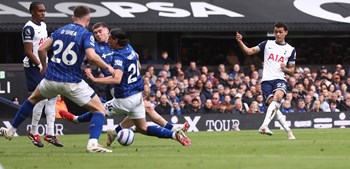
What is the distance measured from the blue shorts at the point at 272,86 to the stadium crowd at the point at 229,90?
7175 millimetres

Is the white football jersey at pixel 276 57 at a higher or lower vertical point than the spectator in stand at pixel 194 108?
higher

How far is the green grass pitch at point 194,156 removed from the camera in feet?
41.9

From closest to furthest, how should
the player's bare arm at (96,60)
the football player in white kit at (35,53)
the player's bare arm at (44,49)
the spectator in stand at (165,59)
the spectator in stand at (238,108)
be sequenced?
the player's bare arm at (96,60)
the player's bare arm at (44,49)
the football player in white kit at (35,53)
the spectator in stand at (238,108)
the spectator in stand at (165,59)

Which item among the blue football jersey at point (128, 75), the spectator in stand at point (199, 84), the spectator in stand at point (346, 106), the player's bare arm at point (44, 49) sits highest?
the player's bare arm at point (44, 49)

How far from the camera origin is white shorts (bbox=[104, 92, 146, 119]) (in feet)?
54.6

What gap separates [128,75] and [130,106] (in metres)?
0.49

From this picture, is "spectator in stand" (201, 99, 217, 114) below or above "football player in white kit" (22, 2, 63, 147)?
below

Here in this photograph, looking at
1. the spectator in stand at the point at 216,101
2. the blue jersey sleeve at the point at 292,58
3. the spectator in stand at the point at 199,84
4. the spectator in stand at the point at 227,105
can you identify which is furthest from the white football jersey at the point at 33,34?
the spectator in stand at the point at 199,84

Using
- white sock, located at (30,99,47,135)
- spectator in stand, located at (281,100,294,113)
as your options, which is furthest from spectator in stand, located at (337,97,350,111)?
white sock, located at (30,99,47,135)

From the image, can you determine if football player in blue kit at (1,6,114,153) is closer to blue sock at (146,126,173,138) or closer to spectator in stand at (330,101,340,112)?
blue sock at (146,126,173,138)

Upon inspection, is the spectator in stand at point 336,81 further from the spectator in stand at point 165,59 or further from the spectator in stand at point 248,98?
the spectator in stand at point 165,59

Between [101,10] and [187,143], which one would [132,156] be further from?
[101,10]

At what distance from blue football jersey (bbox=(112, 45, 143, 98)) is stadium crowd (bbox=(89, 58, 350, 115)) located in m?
10.5

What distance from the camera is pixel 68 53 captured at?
15359 millimetres
